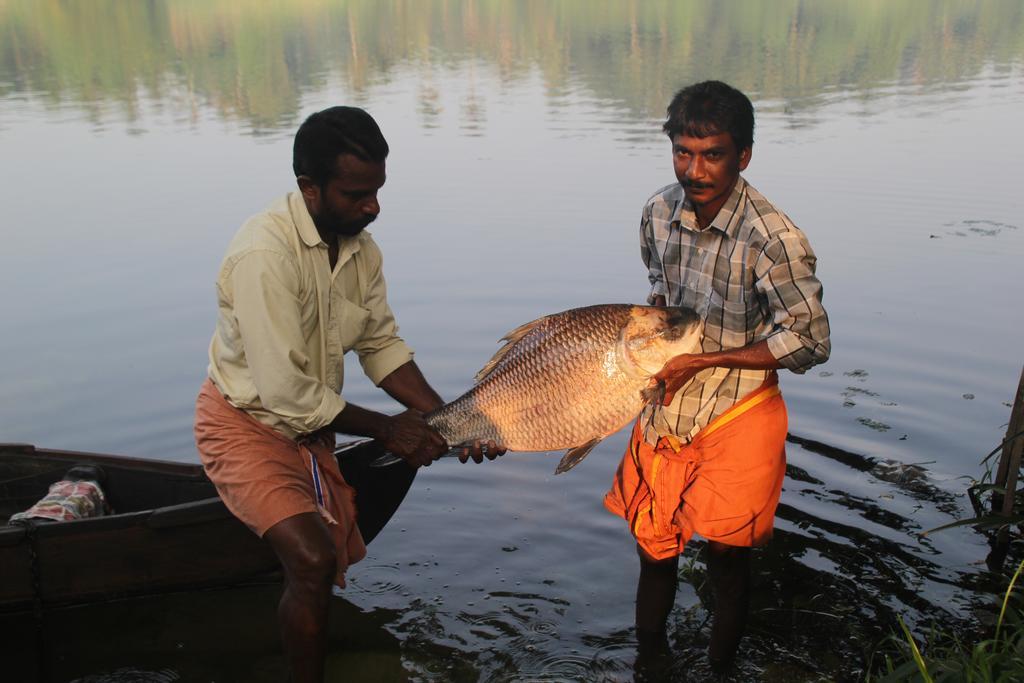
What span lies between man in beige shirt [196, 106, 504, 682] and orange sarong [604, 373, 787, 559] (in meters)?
0.68

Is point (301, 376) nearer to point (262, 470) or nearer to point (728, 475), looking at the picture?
point (262, 470)

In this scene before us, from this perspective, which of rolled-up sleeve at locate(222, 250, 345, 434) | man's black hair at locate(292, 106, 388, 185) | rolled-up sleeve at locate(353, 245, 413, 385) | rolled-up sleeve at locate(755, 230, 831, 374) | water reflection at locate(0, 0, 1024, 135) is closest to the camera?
rolled-up sleeve at locate(755, 230, 831, 374)

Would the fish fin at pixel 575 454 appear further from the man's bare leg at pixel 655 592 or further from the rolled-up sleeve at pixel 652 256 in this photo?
the rolled-up sleeve at pixel 652 256

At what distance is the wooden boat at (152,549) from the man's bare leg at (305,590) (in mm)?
1035

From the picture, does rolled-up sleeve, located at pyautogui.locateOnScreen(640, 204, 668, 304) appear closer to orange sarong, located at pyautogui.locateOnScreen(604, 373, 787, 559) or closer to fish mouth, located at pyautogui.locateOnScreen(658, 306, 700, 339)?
fish mouth, located at pyautogui.locateOnScreen(658, 306, 700, 339)

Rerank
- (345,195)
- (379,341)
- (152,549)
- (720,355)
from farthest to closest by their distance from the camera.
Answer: (152,549)
(379,341)
(345,195)
(720,355)

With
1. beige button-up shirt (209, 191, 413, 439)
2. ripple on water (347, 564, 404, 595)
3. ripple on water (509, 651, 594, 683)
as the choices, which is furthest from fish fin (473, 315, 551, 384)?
ripple on water (347, 564, 404, 595)

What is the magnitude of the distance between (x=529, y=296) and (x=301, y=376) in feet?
20.5

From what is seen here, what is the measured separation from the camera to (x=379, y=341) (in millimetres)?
4684

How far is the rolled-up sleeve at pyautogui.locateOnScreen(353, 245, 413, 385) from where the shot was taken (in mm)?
4535

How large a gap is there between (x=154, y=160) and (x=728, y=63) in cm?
1393

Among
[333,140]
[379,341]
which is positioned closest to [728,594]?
[379,341]

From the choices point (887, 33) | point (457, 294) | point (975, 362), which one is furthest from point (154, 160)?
point (887, 33)

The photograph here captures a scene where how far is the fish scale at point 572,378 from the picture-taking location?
383cm
